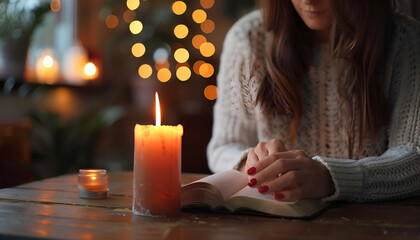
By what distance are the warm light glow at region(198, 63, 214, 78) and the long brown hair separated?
262 centimetres

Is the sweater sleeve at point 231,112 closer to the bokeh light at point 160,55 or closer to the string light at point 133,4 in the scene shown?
the bokeh light at point 160,55

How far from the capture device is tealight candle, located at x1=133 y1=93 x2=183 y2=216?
0.76 m

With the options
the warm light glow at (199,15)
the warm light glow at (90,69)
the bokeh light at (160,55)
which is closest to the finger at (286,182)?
the warm light glow at (90,69)

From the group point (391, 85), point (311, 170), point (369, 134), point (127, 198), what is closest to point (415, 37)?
point (391, 85)

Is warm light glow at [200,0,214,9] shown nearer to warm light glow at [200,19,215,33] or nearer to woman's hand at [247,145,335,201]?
warm light glow at [200,19,215,33]

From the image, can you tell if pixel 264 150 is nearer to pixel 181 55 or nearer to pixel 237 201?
pixel 237 201

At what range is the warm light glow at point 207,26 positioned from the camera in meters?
4.39

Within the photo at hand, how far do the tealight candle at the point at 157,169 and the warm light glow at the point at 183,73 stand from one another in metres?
3.08

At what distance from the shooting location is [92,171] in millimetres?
928

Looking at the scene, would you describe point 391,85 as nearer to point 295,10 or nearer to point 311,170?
point 295,10

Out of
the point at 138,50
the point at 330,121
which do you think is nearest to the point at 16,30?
the point at 138,50

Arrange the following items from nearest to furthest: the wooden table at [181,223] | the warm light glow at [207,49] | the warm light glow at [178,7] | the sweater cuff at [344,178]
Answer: the wooden table at [181,223]
the sweater cuff at [344,178]
the warm light glow at [178,7]
the warm light glow at [207,49]

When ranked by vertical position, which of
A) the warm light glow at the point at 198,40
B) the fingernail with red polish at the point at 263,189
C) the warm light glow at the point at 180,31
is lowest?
the fingernail with red polish at the point at 263,189

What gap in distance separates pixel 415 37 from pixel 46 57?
7.37 ft
